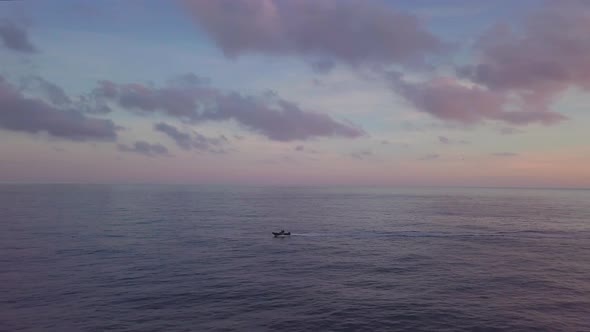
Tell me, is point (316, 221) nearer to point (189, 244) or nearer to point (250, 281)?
point (189, 244)

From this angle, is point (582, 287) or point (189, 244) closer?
point (582, 287)

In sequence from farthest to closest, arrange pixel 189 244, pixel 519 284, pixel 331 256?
pixel 189 244 < pixel 331 256 < pixel 519 284

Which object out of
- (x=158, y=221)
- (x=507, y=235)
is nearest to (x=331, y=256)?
(x=507, y=235)

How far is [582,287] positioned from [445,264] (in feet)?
59.2

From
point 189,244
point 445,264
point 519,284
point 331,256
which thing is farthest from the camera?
point 189,244

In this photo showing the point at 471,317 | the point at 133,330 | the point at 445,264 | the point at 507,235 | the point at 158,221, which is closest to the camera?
the point at 133,330

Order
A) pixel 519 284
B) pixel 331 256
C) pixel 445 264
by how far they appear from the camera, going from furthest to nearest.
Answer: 1. pixel 331 256
2. pixel 445 264
3. pixel 519 284

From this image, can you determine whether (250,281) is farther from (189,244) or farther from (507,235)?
(507,235)

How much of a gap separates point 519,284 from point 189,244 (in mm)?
60013

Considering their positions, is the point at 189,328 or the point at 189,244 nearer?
the point at 189,328

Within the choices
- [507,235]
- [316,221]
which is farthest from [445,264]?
[316,221]

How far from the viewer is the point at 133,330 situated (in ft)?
122

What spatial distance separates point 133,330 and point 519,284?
4850 cm

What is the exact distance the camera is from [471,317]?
134ft
